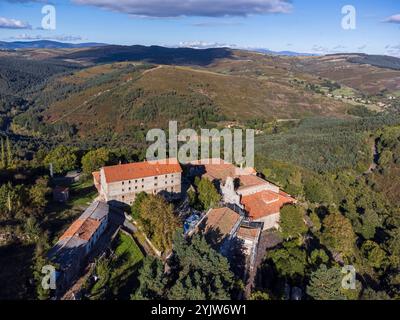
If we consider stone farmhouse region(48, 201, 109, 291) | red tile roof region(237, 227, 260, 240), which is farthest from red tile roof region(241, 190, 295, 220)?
stone farmhouse region(48, 201, 109, 291)

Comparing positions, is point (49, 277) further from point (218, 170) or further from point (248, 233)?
point (218, 170)

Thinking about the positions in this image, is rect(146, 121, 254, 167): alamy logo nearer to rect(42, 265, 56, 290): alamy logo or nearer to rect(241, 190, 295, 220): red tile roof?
rect(241, 190, 295, 220): red tile roof

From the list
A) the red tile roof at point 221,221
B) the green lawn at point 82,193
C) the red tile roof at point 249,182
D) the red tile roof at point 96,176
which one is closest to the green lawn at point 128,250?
the red tile roof at point 221,221

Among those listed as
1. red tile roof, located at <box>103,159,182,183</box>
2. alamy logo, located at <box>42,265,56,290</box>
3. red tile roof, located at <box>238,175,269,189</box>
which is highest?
red tile roof, located at <box>103,159,182,183</box>

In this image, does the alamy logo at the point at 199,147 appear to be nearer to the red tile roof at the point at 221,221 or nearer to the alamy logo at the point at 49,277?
the red tile roof at the point at 221,221

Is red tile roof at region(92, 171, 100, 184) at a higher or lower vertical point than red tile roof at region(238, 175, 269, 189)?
higher

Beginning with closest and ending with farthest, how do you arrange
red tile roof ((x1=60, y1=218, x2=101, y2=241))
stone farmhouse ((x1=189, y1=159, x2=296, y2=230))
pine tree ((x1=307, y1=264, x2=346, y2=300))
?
pine tree ((x1=307, y1=264, x2=346, y2=300)) < red tile roof ((x1=60, y1=218, x2=101, y2=241)) < stone farmhouse ((x1=189, y1=159, x2=296, y2=230))

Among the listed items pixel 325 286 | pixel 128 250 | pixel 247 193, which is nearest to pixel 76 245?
pixel 128 250
